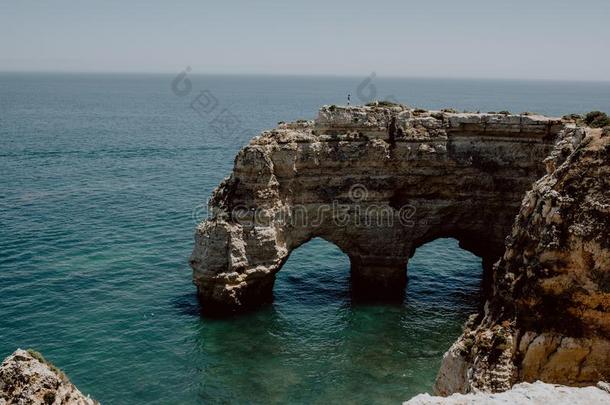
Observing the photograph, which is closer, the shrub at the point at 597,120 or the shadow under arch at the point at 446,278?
the shrub at the point at 597,120

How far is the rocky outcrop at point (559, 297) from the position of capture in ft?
62.5

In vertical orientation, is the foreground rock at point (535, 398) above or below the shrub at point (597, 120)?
below

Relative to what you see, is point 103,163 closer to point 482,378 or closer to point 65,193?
point 65,193

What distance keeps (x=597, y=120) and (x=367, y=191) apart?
16354 millimetres

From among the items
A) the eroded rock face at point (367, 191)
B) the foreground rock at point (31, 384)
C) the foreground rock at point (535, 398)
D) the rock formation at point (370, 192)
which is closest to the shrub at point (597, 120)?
the rock formation at point (370, 192)

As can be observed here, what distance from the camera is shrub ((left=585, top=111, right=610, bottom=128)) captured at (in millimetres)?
32438

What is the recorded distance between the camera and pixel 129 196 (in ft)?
238

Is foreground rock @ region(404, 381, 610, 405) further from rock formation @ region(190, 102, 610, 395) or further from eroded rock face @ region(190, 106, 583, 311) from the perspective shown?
eroded rock face @ region(190, 106, 583, 311)

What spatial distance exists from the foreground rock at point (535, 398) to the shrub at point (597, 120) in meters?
20.2

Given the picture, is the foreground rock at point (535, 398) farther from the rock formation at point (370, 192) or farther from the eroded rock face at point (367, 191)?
the eroded rock face at point (367, 191)

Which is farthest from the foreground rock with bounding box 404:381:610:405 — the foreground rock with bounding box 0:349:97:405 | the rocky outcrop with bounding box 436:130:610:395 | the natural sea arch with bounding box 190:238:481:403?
the natural sea arch with bounding box 190:238:481:403

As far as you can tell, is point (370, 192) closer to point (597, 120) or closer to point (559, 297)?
point (597, 120)

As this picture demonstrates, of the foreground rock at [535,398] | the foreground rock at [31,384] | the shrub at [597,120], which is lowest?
the foreground rock at [31,384]

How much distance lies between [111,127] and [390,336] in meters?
109
